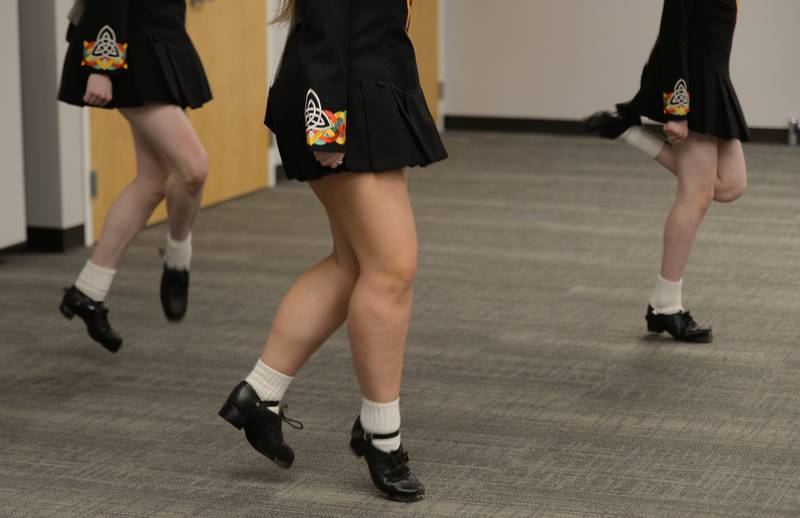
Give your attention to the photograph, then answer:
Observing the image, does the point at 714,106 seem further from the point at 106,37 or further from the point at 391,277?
the point at 106,37

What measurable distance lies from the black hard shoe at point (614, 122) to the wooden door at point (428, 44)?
447cm

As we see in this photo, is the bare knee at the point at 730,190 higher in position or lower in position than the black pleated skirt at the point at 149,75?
lower

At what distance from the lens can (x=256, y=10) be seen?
6367 millimetres

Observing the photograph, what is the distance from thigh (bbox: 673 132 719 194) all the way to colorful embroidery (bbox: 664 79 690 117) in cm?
12

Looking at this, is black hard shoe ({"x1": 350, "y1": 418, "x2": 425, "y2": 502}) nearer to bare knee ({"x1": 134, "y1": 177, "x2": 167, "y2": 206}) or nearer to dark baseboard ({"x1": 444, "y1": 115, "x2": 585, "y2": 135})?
bare knee ({"x1": 134, "y1": 177, "x2": 167, "y2": 206})

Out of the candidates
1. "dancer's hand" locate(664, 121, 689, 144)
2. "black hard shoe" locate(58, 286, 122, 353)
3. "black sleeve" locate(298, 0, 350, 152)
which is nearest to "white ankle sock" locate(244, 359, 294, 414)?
"black sleeve" locate(298, 0, 350, 152)

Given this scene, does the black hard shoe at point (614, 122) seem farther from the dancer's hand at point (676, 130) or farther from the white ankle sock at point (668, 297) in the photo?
the white ankle sock at point (668, 297)

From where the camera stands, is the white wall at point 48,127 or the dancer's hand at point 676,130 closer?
the dancer's hand at point 676,130

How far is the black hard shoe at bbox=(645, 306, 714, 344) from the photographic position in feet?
12.6

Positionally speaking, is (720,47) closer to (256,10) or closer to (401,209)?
(401,209)

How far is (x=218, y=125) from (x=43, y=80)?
3.96 feet

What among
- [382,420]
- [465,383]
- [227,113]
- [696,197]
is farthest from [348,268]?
[227,113]

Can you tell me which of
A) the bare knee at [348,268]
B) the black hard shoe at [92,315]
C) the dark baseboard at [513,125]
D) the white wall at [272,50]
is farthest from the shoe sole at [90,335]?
the dark baseboard at [513,125]

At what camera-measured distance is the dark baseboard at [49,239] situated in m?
5.08
